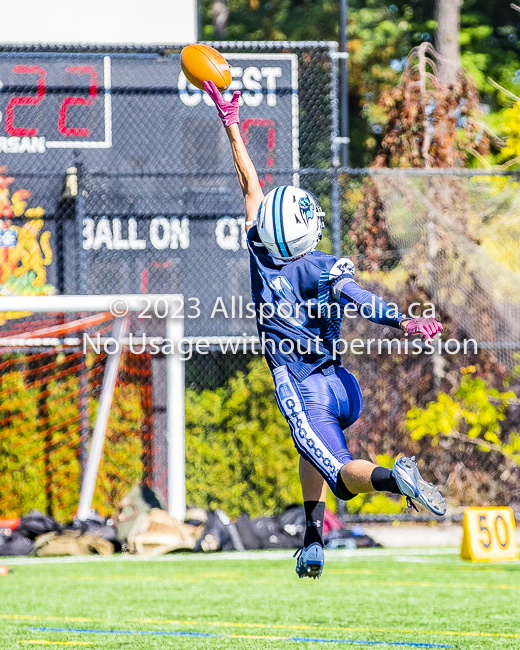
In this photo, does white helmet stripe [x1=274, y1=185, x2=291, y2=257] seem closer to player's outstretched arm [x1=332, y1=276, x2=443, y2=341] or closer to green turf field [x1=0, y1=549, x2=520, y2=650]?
player's outstretched arm [x1=332, y1=276, x2=443, y2=341]

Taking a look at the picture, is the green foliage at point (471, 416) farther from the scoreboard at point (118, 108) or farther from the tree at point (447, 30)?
the tree at point (447, 30)

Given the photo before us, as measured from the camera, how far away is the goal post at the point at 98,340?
31.3 feet

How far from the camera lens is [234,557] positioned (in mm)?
8984

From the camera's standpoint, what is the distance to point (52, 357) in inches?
429

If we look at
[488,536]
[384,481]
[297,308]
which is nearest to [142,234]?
[488,536]

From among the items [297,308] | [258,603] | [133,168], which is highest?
[133,168]

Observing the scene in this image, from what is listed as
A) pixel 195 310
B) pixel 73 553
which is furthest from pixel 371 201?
pixel 73 553

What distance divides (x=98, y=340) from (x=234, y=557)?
262 centimetres

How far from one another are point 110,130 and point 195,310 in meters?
1.88

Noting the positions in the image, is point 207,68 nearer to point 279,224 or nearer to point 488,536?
point 279,224

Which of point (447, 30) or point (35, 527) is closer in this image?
point (35, 527)

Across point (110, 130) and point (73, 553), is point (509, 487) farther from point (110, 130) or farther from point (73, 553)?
point (110, 130)

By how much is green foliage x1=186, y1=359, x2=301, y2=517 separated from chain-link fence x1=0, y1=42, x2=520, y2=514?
27 cm

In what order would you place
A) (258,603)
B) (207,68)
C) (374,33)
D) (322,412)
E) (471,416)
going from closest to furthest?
(322,412), (207,68), (258,603), (471,416), (374,33)
